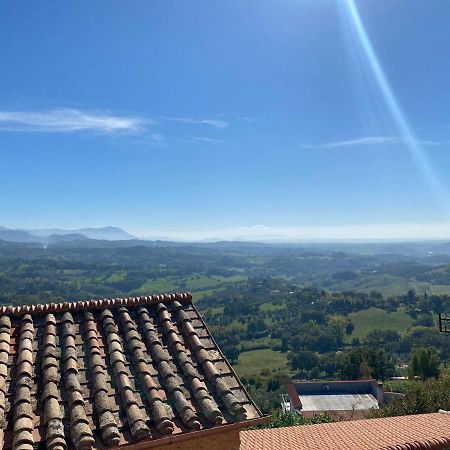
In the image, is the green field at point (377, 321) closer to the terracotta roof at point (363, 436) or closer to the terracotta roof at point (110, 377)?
the terracotta roof at point (363, 436)

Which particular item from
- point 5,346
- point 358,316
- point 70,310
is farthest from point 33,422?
point 358,316

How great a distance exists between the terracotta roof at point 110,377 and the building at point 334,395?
4657cm

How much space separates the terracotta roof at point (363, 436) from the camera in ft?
32.2

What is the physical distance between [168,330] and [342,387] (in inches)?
2291

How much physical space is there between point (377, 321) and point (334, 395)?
264 ft

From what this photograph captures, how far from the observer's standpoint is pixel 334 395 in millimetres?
58375

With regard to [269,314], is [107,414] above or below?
above

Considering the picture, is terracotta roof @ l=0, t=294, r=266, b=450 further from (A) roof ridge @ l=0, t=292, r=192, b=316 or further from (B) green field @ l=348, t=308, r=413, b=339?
(B) green field @ l=348, t=308, r=413, b=339

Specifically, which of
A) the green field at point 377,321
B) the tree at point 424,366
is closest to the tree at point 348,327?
the green field at point 377,321

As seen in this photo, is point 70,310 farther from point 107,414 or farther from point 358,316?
point 358,316

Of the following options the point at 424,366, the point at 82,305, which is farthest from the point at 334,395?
Result: the point at 82,305

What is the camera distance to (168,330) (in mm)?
7656

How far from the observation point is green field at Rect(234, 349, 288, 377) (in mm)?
94312

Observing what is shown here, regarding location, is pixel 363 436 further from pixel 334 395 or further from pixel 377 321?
pixel 377 321
